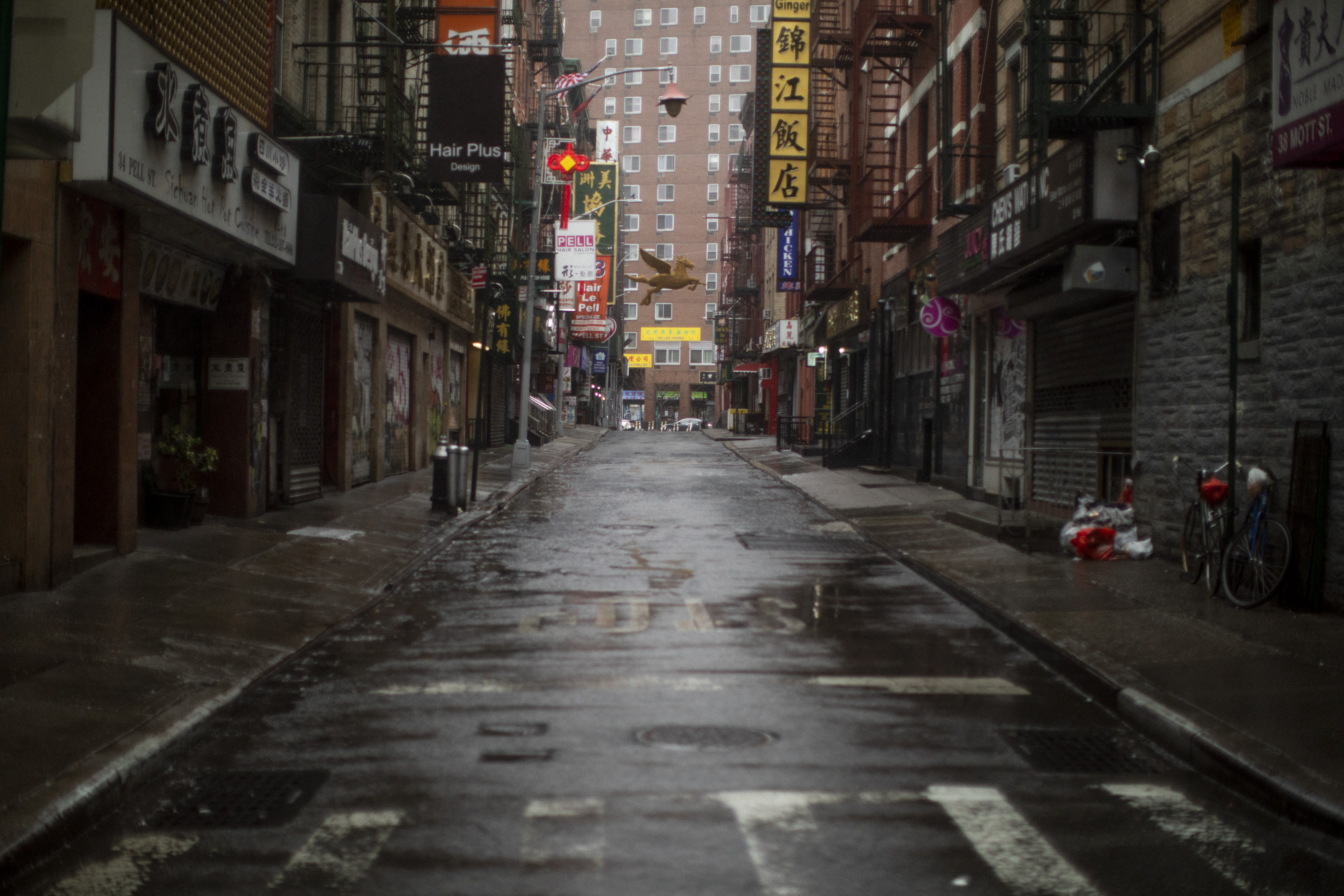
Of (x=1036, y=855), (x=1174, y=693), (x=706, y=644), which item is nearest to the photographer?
(x=1036, y=855)

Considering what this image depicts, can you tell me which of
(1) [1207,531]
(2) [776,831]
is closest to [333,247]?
(1) [1207,531]

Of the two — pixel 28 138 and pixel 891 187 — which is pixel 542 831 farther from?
pixel 891 187

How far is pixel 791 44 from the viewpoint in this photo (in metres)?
36.3

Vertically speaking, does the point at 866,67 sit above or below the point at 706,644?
above

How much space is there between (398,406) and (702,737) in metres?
21.3

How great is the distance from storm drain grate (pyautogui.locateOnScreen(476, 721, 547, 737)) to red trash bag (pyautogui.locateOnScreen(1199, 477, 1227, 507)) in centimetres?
723

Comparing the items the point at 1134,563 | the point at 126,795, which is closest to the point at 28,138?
the point at 126,795

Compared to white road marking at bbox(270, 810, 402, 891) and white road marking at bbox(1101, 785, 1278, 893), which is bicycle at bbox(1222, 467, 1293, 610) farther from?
white road marking at bbox(270, 810, 402, 891)

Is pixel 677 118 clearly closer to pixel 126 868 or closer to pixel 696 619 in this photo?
pixel 696 619

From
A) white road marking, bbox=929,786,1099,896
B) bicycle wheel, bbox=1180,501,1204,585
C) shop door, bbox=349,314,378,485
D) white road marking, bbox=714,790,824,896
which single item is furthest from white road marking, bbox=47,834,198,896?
shop door, bbox=349,314,378,485

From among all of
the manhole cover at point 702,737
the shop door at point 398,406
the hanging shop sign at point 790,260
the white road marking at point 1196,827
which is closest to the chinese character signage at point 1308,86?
the white road marking at point 1196,827

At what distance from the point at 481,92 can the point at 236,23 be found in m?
5.69

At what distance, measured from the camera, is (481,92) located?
20359mm

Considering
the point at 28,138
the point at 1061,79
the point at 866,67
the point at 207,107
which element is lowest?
the point at 28,138
